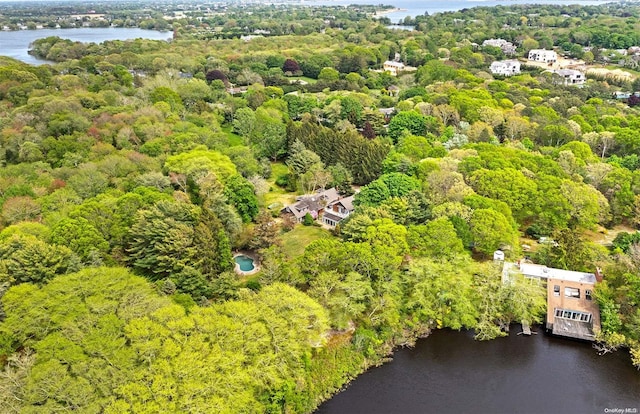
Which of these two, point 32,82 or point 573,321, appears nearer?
point 573,321

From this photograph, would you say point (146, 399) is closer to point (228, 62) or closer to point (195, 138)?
point (195, 138)

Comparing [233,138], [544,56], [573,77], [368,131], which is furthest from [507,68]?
[233,138]

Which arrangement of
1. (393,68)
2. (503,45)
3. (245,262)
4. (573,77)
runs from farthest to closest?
(503,45) → (393,68) → (573,77) → (245,262)

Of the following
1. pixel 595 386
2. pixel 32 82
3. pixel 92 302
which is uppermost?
pixel 32 82

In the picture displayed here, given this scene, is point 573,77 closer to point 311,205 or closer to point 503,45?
point 503,45

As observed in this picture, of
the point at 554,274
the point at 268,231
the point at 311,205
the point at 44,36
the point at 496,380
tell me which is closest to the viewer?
the point at 496,380

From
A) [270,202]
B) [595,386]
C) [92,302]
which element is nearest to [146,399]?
[92,302]

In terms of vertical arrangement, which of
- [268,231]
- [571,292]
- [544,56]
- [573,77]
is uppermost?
[544,56]
